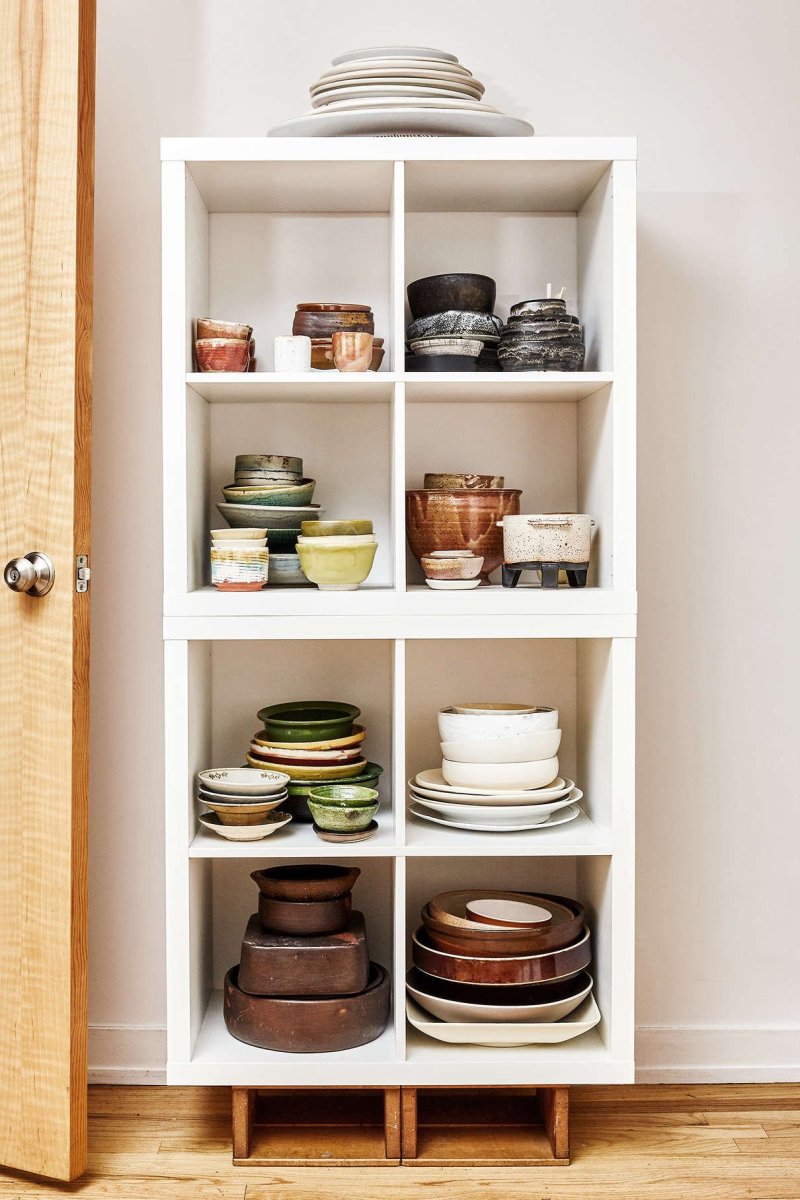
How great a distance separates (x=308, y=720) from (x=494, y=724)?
38cm

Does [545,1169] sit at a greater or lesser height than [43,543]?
lesser

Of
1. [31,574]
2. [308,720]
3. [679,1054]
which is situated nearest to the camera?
[31,574]

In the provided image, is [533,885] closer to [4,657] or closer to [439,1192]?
[439,1192]

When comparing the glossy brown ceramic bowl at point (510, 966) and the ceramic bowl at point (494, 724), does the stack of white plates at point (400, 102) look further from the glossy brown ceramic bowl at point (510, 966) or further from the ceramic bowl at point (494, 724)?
the glossy brown ceramic bowl at point (510, 966)

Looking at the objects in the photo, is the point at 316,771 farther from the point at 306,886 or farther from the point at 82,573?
the point at 82,573

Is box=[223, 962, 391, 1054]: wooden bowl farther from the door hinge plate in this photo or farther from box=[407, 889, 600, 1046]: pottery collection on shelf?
the door hinge plate

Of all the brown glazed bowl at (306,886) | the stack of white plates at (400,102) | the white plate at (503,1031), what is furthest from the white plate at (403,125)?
the white plate at (503,1031)

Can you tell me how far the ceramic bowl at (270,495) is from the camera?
1.93 metres

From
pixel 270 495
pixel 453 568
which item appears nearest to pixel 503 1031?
pixel 453 568

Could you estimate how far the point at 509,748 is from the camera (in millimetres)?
1850

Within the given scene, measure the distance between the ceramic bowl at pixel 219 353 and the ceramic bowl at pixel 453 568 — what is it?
469 millimetres

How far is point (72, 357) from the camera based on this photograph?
1.74 m

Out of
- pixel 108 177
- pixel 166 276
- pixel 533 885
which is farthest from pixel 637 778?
pixel 108 177

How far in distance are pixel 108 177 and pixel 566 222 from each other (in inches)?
35.5
